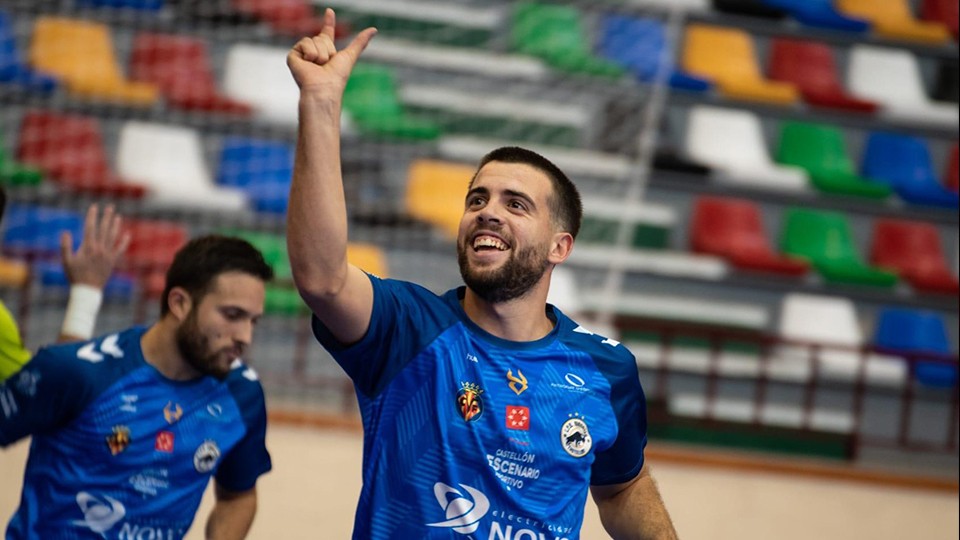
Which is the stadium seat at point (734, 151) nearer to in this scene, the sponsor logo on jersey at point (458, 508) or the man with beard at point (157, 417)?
the man with beard at point (157, 417)

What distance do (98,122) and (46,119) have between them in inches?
13.8

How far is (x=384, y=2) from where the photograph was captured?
29.3 ft

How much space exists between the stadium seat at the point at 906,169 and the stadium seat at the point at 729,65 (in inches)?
27.1

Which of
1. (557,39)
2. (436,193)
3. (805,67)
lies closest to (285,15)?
(436,193)

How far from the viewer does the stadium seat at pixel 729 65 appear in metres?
9.23

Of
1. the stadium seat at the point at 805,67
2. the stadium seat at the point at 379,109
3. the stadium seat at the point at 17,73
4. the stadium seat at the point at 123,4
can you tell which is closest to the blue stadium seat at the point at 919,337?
the stadium seat at the point at 805,67

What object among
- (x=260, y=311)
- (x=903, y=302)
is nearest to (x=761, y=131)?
(x=903, y=302)

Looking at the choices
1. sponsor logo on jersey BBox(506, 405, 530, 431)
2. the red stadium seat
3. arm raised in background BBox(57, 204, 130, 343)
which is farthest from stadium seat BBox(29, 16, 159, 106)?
sponsor logo on jersey BBox(506, 405, 530, 431)

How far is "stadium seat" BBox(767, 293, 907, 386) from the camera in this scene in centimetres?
805

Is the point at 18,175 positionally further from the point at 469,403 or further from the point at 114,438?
the point at 469,403

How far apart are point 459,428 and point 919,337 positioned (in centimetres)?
639

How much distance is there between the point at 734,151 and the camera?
893cm

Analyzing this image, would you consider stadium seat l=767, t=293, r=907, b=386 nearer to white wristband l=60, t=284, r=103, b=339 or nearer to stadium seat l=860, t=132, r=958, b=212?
stadium seat l=860, t=132, r=958, b=212

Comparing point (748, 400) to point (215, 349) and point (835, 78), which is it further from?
point (215, 349)
